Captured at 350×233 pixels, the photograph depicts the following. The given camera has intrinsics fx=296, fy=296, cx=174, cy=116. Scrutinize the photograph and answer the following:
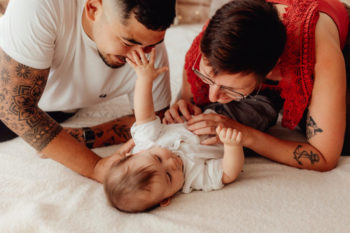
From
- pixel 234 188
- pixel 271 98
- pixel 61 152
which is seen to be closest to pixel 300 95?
pixel 271 98

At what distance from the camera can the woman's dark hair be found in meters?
0.85

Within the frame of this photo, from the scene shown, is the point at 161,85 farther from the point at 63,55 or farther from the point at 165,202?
the point at 165,202

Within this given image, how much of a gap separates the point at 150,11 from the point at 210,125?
51 cm

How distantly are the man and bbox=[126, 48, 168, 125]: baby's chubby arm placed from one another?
0.03m

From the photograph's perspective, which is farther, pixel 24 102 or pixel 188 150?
pixel 188 150

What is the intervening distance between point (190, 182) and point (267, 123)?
509 mm

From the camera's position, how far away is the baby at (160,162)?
0.96 meters

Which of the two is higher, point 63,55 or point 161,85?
point 63,55

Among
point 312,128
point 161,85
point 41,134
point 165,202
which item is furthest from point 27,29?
point 312,128

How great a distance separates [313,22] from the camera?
1.09m

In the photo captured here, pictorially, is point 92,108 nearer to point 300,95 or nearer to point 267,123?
point 267,123

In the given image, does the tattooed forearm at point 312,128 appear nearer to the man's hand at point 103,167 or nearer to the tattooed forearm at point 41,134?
the man's hand at point 103,167

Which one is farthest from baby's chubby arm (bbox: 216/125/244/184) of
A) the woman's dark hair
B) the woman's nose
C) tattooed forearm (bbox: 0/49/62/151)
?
tattooed forearm (bbox: 0/49/62/151)

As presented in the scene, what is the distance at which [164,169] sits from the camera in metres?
1.04
